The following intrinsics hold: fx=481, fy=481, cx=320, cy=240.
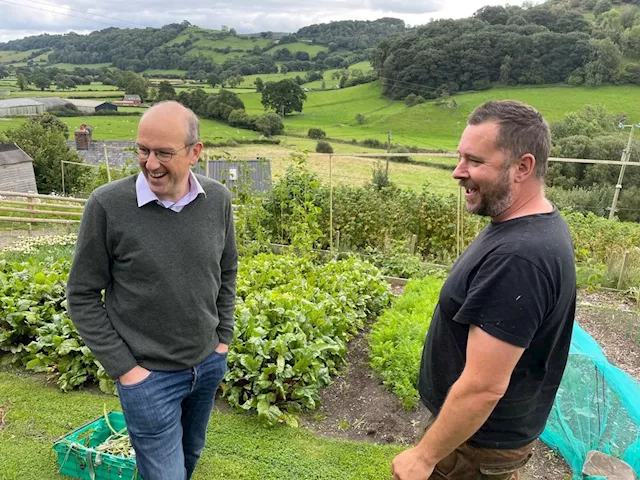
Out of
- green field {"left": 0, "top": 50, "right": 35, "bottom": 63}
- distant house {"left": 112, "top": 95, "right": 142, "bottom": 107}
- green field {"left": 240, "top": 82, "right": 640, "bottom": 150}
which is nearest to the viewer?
green field {"left": 240, "top": 82, "right": 640, "bottom": 150}

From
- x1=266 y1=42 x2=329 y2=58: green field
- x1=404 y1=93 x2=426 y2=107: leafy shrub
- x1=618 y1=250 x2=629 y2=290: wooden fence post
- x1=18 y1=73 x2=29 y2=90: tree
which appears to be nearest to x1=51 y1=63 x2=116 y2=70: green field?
x1=18 y1=73 x2=29 y2=90: tree

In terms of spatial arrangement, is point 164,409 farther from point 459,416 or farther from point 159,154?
point 459,416

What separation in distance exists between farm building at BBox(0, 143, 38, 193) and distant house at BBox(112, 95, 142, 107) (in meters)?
25.8

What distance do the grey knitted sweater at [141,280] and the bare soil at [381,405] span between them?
6.27 feet

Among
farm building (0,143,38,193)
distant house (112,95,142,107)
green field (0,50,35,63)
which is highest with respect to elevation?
green field (0,50,35,63)

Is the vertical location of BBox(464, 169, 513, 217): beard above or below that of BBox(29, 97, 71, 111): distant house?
above

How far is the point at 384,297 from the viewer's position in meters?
5.63

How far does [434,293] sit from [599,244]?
14.7ft

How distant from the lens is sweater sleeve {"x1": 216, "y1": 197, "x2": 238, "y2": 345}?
7.86ft

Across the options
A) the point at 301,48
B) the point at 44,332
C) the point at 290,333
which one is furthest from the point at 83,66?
the point at 290,333

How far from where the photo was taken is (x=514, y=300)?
1361 millimetres

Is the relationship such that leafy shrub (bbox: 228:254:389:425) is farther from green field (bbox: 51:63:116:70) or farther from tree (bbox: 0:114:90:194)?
green field (bbox: 51:63:116:70)

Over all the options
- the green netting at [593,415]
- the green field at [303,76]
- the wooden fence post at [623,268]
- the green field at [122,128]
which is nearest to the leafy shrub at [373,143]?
the green field at [122,128]

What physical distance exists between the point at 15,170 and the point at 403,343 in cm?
2962
